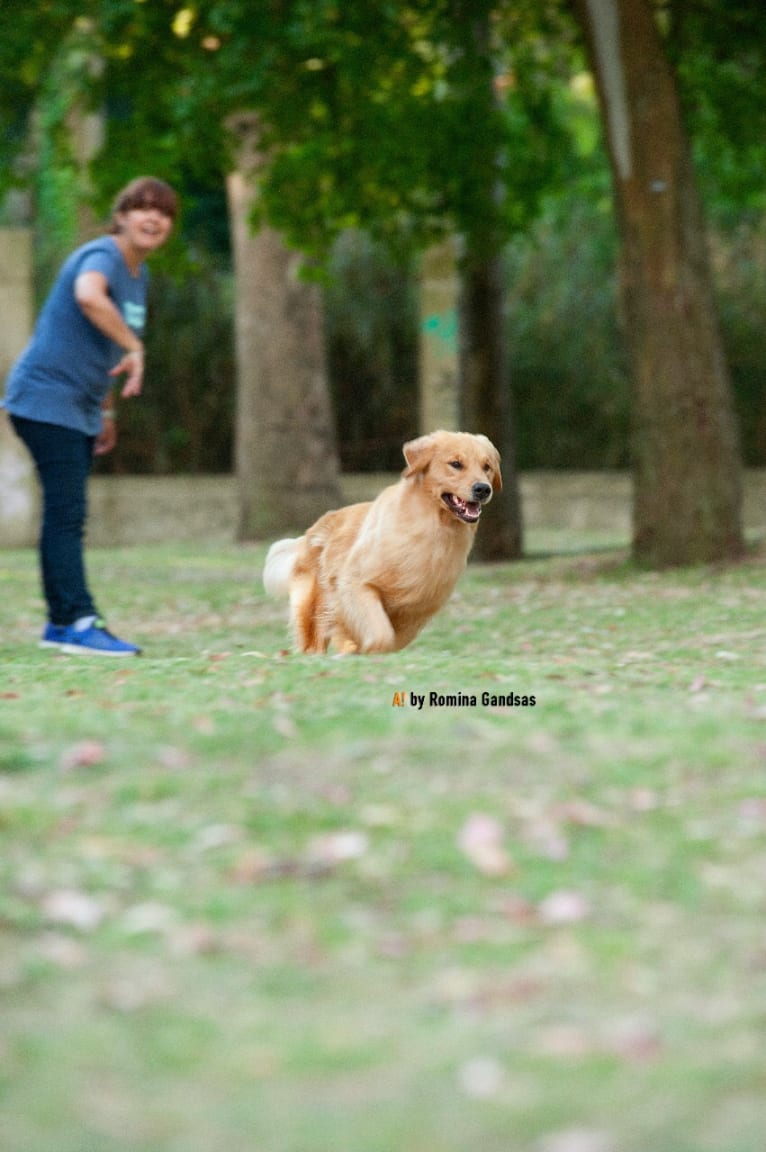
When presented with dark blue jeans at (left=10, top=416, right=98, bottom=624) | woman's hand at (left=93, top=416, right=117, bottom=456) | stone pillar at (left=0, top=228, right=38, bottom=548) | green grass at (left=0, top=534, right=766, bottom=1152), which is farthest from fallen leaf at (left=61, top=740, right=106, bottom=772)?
stone pillar at (left=0, top=228, right=38, bottom=548)

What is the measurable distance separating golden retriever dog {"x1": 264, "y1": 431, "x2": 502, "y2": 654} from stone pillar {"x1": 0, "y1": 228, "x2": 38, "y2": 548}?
1313 centimetres

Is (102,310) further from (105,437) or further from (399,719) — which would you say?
(399,719)

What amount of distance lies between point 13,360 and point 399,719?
53.8ft

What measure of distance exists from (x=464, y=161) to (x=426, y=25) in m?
1.21

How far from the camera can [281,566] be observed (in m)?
8.41

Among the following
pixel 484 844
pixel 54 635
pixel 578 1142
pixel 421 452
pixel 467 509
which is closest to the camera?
pixel 578 1142

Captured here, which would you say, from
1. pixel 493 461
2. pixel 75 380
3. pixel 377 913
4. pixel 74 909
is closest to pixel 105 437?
pixel 75 380

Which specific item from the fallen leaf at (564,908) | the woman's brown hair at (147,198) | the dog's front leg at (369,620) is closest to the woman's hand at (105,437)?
the woman's brown hair at (147,198)

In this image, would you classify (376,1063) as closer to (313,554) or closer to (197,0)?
(313,554)

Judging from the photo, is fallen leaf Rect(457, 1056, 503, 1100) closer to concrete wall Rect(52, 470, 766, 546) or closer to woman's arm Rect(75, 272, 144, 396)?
woman's arm Rect(75, 272, 144, 396)

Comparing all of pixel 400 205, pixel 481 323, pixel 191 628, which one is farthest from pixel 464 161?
pixel 191 628

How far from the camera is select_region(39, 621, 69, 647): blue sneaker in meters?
8.84

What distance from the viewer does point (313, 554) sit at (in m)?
8.22

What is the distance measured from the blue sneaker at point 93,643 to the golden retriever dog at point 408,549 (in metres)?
1.10
